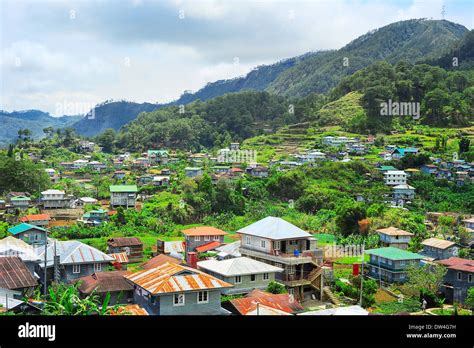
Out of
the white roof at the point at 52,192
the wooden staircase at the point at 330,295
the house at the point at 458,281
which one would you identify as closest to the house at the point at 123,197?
the white roof at the point at 52,192

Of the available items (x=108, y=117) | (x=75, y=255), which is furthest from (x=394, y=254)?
(x=108, y=117)

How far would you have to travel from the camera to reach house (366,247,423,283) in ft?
30.3

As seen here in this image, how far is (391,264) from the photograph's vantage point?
9352mm

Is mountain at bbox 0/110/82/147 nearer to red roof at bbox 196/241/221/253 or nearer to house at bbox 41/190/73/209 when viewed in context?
house at bbox 41/190/73/209

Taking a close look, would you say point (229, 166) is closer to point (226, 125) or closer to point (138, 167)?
point (138, 167)

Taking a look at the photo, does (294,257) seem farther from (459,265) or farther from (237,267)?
(459,265)

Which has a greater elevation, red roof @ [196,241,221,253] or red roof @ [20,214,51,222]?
red roof @ [20,214,51,222]

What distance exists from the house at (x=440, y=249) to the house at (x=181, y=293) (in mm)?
6520

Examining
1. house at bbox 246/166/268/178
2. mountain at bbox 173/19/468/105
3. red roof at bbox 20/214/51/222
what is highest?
mountain at bbox 173/19/468/105

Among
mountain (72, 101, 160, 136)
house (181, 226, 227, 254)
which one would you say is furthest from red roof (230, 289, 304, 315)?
mountain (72, 101, 160, 136)

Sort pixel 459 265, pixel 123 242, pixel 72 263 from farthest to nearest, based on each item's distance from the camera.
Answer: pixel 123 242 → pixel 459 265 → pixel 72 263

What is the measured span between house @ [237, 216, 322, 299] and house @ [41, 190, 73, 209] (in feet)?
32.0

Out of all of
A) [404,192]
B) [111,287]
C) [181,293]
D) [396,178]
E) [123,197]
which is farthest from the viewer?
[396,178]

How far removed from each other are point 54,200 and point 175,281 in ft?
41.1
